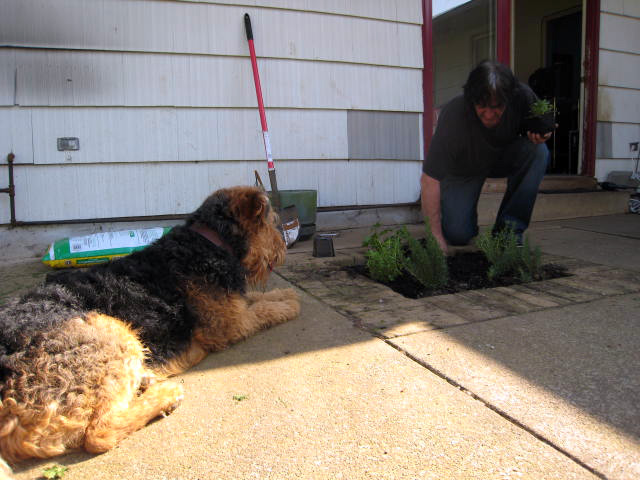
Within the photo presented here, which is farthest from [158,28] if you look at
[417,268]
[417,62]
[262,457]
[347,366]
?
[262,457]

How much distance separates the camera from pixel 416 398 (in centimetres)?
189

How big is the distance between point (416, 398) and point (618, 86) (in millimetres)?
7792

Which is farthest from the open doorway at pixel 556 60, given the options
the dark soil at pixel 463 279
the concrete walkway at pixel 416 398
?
the concrete walkway at pixel 416 398

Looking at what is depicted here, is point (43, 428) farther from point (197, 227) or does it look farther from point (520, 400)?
point (520, 400)

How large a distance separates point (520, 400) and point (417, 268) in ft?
5.46

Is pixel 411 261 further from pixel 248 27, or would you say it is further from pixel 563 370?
pixel 248 27

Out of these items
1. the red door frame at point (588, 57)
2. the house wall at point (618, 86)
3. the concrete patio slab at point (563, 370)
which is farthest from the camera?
the house wall at point (618, 86)

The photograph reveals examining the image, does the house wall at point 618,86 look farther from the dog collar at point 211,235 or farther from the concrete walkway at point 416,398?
the dog collar at point 211,235

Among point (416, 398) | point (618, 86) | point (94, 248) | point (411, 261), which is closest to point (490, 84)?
point (411, 261)

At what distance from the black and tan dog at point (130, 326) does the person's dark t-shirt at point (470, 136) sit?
225cm

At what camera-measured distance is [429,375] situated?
6.81 ft

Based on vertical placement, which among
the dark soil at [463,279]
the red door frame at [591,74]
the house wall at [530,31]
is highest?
the house wall at [530,31]

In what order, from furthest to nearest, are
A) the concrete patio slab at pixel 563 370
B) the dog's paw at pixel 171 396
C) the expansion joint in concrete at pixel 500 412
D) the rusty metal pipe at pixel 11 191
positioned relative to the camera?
1. the rusty metal pipe at pixel 11 191
2. the dog's paw at pixel 171 396
3. the concrete patio slab at pixel 563 370
4. the expansion joint in concrete at pixel 500 412

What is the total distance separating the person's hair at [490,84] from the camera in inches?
147
